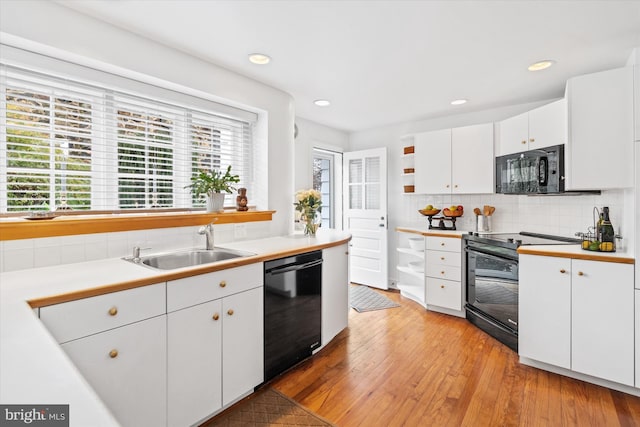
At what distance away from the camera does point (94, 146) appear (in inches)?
82.4

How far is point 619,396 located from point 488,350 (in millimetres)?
842

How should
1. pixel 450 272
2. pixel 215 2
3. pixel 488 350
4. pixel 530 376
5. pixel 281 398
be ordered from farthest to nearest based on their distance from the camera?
1. pixel 450 272
2. pixel 488 350
3. pixel 530 376
4. pixel 281 398
5. pixel 215 2

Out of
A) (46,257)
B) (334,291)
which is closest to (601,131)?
(334,291)

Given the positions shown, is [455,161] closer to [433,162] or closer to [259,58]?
[433,162]

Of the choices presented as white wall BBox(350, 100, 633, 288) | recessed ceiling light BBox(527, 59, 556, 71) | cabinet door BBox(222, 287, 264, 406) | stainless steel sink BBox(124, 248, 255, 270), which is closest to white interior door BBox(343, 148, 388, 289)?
white wall BBox(350, 100, 633, 288)

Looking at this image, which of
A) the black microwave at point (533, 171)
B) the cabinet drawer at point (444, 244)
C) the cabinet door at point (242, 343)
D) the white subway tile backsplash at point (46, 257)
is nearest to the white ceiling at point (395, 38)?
the black microwave at point (533, 171)

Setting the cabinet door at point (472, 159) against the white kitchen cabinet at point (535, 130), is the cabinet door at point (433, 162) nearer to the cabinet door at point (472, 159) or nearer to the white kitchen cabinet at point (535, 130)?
the cabinet door at point (472, 159)

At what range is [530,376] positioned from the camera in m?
2.41

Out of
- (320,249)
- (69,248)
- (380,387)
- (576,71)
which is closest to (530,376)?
(380,387)

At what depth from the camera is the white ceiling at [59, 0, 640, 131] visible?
1821 mm

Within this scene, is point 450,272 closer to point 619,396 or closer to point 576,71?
point 619,396

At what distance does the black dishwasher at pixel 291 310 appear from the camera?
2.20m

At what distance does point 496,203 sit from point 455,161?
2.24ft

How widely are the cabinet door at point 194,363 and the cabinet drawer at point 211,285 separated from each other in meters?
0.04
